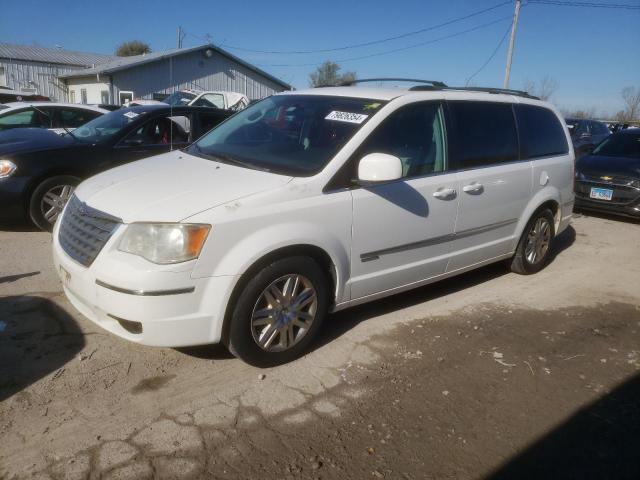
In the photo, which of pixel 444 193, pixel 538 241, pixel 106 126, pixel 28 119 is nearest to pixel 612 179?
pixel 538 241

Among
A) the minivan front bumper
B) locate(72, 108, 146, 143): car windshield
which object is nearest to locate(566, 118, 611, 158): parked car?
locate(72, 108, 146, 143): car windshield

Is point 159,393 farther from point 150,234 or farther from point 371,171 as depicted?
point 371,171

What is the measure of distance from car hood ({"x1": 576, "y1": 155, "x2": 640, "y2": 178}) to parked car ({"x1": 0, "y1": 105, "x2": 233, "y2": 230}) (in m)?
6.48

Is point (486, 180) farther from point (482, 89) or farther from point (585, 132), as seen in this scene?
point (585, 132)

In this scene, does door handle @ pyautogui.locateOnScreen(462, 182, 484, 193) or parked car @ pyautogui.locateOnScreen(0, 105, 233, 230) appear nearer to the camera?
door handle @ pyautogui.locateOnScreen(462, 182, 484, 193)

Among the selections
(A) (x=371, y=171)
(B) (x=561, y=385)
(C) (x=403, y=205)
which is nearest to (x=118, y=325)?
(A) (x=371, y=171)

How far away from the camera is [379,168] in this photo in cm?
346

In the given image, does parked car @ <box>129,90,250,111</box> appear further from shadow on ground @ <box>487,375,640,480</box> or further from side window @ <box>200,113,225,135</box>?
shadow on ground @ <box>487,375,640,480</box>

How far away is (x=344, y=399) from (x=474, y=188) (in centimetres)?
219

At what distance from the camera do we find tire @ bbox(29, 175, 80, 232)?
19.8ft

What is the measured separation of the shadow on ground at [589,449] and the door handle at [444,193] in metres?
1.77

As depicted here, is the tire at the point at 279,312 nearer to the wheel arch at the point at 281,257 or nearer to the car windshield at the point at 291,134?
the wheel arch at the point at 281,257

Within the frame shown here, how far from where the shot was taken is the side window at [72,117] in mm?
9273

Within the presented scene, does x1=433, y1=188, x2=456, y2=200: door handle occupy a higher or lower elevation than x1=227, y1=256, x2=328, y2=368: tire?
higher
